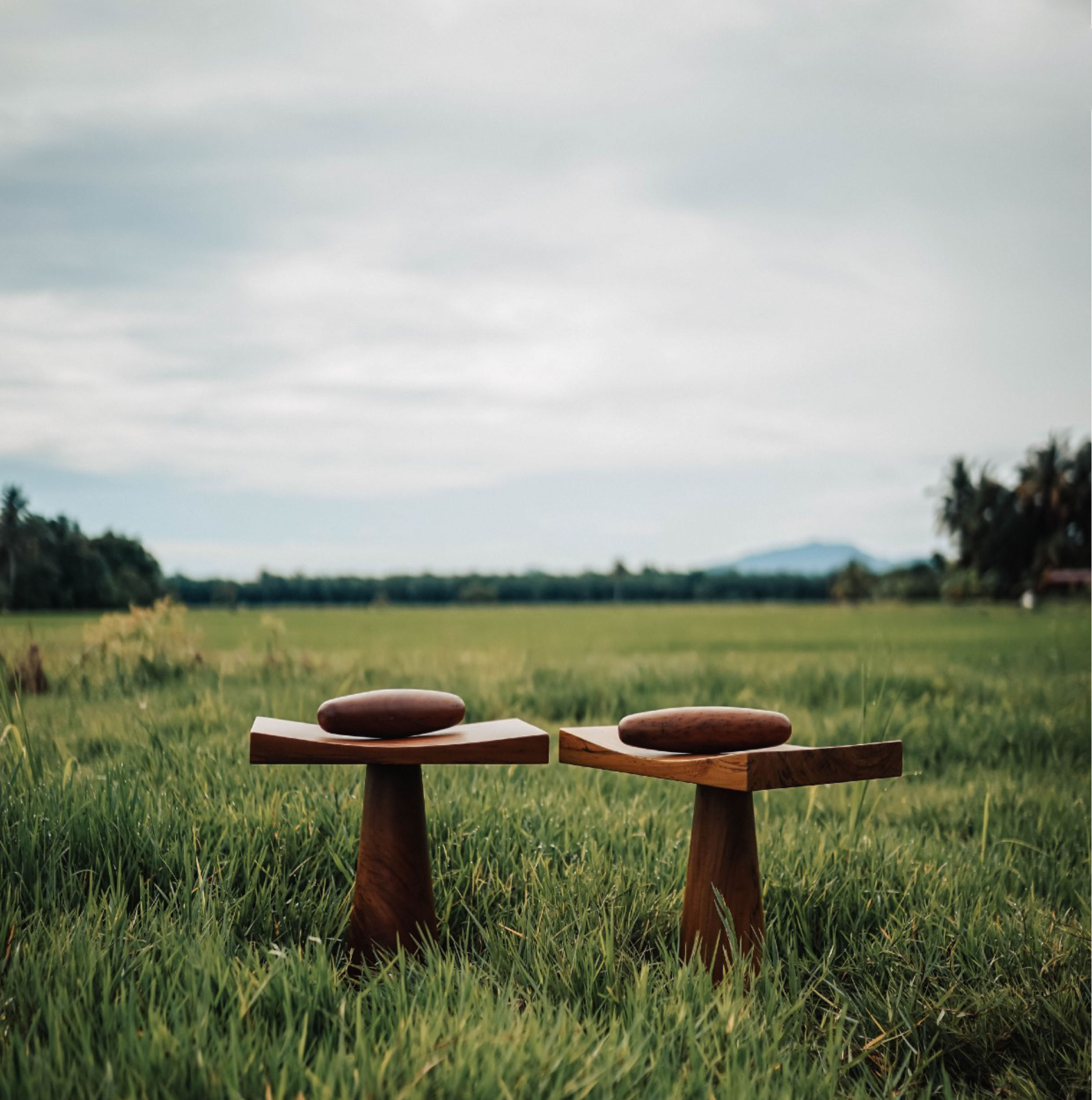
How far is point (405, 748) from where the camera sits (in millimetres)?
2068

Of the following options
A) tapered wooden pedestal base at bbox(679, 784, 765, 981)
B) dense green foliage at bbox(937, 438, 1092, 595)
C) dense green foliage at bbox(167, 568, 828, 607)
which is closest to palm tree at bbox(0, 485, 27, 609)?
tapered wooden pedestal base at bbox(679, 784, 765, 981)

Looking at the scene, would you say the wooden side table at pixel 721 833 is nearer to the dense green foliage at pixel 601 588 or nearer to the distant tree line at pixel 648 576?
the distant tree line at pixel 648 576

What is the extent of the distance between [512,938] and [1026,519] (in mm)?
25944

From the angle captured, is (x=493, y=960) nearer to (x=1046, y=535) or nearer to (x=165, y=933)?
(x=165, y=933)

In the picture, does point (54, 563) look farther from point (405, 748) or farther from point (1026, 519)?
point (1026, 519)

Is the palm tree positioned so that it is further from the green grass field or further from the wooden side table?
the wooden side table

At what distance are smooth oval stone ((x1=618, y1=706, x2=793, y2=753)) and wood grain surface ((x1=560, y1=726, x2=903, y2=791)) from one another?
0.08 feet

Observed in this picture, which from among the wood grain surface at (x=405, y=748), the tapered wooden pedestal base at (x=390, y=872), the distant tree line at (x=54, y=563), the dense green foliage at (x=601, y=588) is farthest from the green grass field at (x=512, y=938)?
the dense green foliage at (x=601, y=588)

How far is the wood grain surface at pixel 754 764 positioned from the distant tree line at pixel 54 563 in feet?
14.8

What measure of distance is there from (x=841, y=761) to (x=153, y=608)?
734 cm

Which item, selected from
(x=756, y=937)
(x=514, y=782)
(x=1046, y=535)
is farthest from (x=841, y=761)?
(x=1046, y=535)

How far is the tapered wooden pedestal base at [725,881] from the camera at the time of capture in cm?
216

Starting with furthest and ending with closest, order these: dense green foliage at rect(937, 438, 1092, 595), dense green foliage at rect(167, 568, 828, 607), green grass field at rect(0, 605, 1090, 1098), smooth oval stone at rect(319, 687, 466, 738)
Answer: dense green foliage at rect(167, 568, 828, 607) → dense green foliage at rect(937, 438, 1092, 595) → smooth oval stone at rect(319, 687, 466, 738) → green grass field at rect(0, 605, 1090, 1098)

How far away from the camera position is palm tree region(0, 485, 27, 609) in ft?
16.7
